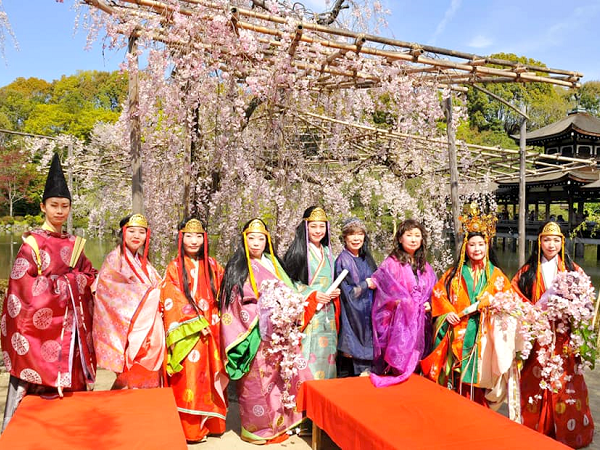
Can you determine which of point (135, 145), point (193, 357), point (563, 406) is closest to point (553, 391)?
point (563, 406)

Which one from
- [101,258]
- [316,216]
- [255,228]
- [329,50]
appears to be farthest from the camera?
[101,258]

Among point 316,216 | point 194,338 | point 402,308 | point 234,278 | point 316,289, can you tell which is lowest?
A: point 194,338

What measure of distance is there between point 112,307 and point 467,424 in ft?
8.40

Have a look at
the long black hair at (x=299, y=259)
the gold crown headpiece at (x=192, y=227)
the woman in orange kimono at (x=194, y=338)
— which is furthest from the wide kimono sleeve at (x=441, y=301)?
the gold crown headpiece at (x=192, y=227)

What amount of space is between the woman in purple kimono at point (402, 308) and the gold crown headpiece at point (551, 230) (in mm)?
983

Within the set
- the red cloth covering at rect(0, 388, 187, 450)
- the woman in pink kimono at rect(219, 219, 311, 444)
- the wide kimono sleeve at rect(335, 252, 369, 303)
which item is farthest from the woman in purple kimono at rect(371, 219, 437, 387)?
the red cloth covering at rect(0, 388, 187, 450)

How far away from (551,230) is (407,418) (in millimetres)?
2042

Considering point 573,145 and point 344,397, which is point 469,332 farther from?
point 573,145

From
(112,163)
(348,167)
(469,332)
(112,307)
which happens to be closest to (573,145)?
(348,167)

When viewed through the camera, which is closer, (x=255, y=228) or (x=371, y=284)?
(x=255, y=228)

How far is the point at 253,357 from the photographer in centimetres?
394

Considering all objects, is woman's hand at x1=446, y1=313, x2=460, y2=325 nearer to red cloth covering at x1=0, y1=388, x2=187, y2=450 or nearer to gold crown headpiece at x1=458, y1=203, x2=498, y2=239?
gold crown headpiece at x1=458, y1=203, x2=498, y2=239

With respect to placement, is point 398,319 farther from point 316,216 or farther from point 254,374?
point 254,374

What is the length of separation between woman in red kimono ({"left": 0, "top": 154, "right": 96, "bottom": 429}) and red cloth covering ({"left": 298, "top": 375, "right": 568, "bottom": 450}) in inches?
68.9
